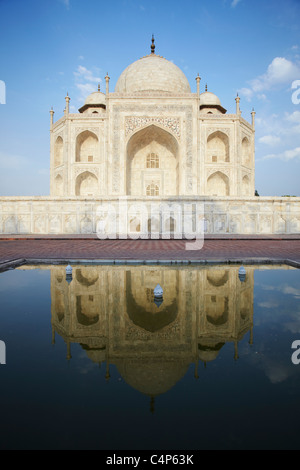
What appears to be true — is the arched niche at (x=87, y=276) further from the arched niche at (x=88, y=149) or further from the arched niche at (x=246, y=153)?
the arched niche at (x=246, y=153)

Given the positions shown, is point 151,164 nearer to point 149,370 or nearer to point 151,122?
point 151,122

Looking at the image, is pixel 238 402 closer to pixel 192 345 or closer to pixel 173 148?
pixel 192 345

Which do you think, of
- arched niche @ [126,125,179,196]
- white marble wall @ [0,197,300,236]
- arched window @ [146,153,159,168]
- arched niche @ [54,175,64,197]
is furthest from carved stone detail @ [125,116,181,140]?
white marble wall @ [0,197,300,236]

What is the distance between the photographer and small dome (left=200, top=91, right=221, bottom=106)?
73.0 ft

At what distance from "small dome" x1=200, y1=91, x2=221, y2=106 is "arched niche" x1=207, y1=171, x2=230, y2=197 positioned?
624 centimetres

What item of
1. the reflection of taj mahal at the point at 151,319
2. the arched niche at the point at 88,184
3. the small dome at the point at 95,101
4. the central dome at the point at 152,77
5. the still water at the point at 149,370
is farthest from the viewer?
the small dome at the point at 95,101

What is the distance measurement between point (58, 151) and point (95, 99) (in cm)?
506

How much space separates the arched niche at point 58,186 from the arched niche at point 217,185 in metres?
10.2

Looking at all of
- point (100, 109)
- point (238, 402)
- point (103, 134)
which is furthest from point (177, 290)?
point (100, 109)

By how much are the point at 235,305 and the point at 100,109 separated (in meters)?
22.2

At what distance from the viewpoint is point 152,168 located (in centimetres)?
2053

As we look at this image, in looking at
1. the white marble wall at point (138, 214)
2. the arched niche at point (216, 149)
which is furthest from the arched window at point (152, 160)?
the white marble wall at point (138, 214)

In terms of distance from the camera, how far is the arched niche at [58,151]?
2069cm

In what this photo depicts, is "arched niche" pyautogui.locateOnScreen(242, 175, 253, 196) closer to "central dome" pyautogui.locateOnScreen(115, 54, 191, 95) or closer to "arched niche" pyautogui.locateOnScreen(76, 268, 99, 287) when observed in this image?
"central dome" pyautogui.locateOnScreen(115, 54, 191, 95)
